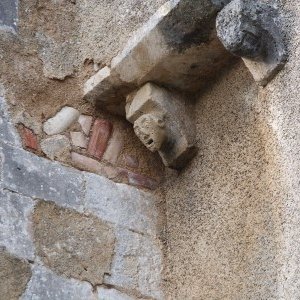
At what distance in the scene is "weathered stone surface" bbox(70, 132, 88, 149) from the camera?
9.71 ft

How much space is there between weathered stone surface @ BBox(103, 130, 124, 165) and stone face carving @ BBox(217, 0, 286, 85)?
2.16 ft

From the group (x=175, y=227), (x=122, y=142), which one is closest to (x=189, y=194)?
(x=175, y=227)

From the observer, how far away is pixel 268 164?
99.8 inches

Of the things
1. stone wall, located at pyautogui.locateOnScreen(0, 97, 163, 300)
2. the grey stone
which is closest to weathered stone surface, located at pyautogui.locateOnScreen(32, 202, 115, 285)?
stone wall, located at pyautogui.locateOnScreen(0, 97, 163, 300)

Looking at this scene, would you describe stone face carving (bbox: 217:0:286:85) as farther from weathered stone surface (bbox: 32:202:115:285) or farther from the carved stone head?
weathered stone surface (bbox: 32:202:115:285)

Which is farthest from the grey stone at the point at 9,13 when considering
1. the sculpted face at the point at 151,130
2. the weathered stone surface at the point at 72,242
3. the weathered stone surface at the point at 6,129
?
the weathered stone surface at the point at 72,242

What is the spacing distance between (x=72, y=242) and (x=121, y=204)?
0.79ft

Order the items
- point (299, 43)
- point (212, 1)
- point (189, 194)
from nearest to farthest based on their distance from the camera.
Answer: point (299, 43)
point (212, 1)
point (189, 194)

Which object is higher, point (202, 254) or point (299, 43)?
point (299, 43)

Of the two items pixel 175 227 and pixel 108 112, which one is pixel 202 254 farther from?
pixel 108 112

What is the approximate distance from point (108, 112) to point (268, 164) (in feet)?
2.40

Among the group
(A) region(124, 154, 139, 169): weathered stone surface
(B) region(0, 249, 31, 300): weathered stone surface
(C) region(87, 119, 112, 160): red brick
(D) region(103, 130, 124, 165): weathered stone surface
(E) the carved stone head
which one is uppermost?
(E) the carved stone head

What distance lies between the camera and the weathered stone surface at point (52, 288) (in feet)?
8.55

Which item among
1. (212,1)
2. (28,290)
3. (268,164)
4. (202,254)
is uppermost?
(212,1)
